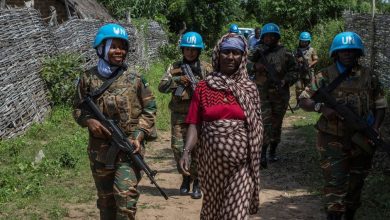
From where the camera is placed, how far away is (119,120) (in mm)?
4477

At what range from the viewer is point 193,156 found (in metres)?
6.57

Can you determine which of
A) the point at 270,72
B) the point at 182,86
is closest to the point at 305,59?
the point at 270,72

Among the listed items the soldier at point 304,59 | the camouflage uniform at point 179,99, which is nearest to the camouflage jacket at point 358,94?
the camouflage uniform at point 179,99

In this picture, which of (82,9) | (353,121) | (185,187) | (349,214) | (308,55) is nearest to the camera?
(353,121)

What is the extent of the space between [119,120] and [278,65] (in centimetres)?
402

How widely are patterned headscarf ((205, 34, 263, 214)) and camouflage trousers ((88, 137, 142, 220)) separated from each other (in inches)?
36.9

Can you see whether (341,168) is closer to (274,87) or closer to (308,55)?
(274,87)

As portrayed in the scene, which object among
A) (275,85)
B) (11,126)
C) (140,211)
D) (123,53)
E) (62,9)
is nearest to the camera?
(123,53)

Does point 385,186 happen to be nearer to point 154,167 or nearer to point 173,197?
point 173,197

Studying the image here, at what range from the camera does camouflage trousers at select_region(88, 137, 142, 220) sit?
14.1 ft

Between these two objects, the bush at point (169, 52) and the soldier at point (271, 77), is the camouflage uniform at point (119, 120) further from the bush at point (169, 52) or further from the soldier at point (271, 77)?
the bush at point (169, 52)

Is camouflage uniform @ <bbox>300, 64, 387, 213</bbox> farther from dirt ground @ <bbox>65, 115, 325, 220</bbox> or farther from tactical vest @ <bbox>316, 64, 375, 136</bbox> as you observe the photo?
dirt ground @ <bbox>65, 115, 325, 220</bbox>

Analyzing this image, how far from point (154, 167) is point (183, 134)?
70.3 inches

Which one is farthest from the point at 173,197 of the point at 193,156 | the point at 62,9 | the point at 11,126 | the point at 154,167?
the point at 62,9
